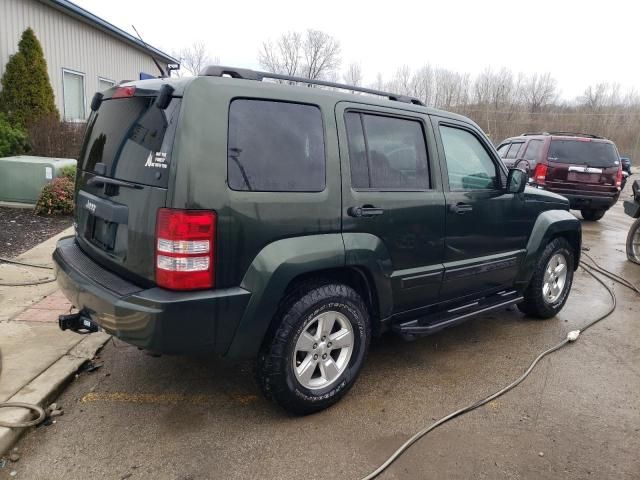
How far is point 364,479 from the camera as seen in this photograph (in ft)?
8.41

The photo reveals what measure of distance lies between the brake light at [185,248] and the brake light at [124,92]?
Answer: 2.98 ft

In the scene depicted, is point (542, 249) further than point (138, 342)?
Yes

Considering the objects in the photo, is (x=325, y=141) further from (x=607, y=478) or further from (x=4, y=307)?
(x=4, y=307)

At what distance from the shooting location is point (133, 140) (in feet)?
9.39

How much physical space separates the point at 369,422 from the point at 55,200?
22.1ft

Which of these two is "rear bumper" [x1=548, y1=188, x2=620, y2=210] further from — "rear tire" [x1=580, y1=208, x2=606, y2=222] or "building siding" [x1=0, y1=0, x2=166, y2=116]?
"building siding" [x1=0, y1=0, x2=166, y2=116]

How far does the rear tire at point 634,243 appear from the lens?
7.72 metres

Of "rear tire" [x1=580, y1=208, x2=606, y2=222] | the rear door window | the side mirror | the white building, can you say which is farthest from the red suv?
the white building

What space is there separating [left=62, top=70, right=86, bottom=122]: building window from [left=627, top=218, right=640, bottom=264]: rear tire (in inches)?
496

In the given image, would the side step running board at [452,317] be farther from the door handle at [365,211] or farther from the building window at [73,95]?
the building window at [73,95]

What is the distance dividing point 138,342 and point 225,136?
3.82 ft

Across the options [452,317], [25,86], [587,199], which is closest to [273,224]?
[452,317]

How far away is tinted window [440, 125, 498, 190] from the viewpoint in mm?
3840

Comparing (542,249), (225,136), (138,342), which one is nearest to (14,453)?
(138,342)
